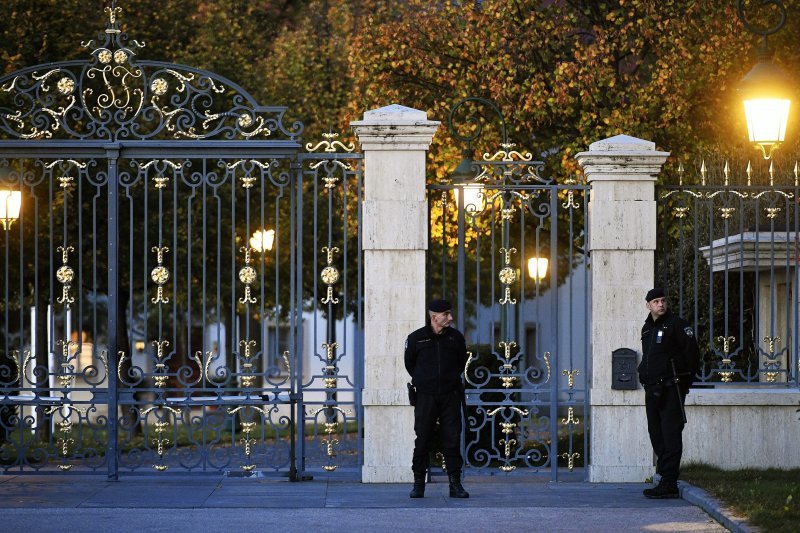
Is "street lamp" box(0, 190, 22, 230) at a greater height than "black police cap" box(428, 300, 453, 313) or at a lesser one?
greater

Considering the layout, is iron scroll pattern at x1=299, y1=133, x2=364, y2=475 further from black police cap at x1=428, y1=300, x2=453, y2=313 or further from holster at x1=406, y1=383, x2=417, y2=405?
black police cap at x1=428, y1=300, x2=453, y2=313

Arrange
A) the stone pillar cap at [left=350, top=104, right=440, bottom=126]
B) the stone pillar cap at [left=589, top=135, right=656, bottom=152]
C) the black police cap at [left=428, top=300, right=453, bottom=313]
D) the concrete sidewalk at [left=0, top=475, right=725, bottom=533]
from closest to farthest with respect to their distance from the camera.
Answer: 1. the concrete sidewalk at [left=0, top=475, right=725, bottom=533]
2. the black police cap at [left=428, top=300, right=453, bottom=313]
3. the stone pillar cap at [left=350, top=104, right=440, bottom=126]
4. the stone pillar cap at [left=589, top=135, right=656, bottom=152]

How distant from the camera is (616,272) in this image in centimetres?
1382

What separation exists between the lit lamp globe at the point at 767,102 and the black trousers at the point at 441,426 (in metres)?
3.36

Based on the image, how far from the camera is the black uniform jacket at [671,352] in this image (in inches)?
496

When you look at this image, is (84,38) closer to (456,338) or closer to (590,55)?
(590,55)

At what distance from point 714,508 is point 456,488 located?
7.36 ft

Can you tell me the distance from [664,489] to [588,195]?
2.98 meters

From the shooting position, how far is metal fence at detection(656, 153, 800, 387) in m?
14.0

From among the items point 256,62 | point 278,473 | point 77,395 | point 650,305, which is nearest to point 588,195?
point 650,305

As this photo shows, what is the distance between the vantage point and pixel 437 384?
1259cm

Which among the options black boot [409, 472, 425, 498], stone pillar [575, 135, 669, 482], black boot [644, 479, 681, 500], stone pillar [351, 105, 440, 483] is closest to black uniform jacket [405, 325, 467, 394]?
black boot [409, 472, 425, 498]

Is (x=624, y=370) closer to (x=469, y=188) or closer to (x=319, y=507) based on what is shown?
(x=469, y=188)

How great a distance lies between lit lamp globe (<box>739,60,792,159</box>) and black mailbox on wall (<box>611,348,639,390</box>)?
2258 millimetres
